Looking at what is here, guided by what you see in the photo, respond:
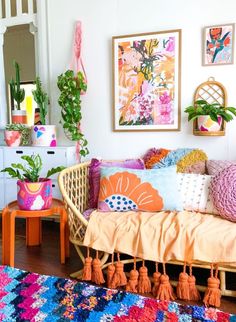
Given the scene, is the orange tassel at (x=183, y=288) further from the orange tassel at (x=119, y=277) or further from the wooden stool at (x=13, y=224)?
the wooden stool at (x=13, y=224)

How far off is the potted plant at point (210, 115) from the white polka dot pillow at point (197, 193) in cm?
42

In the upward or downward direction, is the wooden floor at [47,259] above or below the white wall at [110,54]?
below

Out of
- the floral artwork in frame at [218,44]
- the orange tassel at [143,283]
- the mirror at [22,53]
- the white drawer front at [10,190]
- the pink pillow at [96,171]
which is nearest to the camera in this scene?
the orange tassel at [143,283]

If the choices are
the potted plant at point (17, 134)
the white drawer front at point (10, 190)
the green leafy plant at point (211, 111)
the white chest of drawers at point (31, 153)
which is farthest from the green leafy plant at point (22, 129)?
the green leafy plant at point (211, 111)

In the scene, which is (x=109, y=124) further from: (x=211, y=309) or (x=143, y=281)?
(x=211, y=309)

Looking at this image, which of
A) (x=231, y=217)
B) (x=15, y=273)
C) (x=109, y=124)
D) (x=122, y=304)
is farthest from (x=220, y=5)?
(x=15, y=273)

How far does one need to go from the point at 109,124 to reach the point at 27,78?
7.95 feet

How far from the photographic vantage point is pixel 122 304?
164cm

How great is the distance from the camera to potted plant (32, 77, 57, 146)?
2830mm

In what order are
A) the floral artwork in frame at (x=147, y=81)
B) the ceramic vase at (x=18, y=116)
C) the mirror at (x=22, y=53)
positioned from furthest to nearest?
the mirror at (x=22, y=53) → the ceramic vase at (x=18, y=116) → the floral artwork in frame at (x=147, y=81)

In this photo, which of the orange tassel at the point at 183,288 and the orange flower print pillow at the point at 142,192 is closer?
the orange tassel at the point at 183,288

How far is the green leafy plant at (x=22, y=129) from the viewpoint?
117 inches

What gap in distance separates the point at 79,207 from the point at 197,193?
839 mm

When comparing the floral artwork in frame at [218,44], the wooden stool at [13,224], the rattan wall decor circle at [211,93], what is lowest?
the wooden stool at [13,224]
